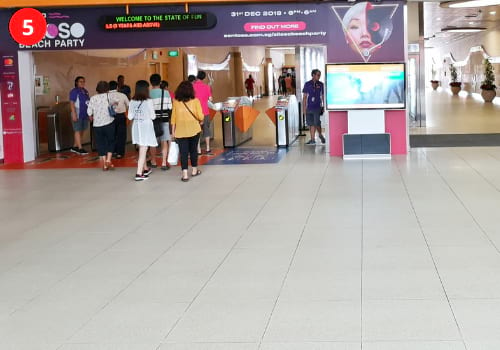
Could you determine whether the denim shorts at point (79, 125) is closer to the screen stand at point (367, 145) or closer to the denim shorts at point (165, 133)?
the denim shorts at point (165, 133)

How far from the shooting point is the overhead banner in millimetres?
13133

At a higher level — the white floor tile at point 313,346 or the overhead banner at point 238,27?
the overhead banner at point 238,27

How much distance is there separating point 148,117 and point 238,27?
303 cm

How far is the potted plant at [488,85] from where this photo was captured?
29.9 meters

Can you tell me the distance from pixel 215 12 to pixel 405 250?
830 centimetres

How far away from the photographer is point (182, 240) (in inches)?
266

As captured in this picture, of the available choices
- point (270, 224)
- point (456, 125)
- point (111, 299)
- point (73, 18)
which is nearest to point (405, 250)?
point (270, 224)

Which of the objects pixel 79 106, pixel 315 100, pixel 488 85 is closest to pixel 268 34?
pixel 315 100

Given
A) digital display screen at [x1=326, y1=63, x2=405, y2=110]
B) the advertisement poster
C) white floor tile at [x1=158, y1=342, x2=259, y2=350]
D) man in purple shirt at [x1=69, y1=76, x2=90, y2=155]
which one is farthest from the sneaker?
white floor tile at [x1=158, y1=342, x2=259, y2=350]

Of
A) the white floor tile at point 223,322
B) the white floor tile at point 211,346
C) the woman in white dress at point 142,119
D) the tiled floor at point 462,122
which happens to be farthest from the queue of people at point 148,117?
the white floor tile at point 211,346

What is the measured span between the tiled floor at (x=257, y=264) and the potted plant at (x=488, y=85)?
20.6 meters

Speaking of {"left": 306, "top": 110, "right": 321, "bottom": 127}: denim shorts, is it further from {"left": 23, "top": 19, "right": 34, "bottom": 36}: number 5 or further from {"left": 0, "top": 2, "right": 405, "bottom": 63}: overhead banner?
{"left": 23, "top": 19, "right": 34, "bottom": 36}: number 5

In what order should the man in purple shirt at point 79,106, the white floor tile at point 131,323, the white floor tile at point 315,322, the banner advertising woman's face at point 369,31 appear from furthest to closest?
1. the man in purple shirt at point 79,106
2. the banner advertising woman's face at point 369,31
3. the white floor tile at point 131,323
4. the white floor tile at point 315,322

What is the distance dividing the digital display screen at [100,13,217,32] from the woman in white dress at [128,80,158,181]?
2.43 m
